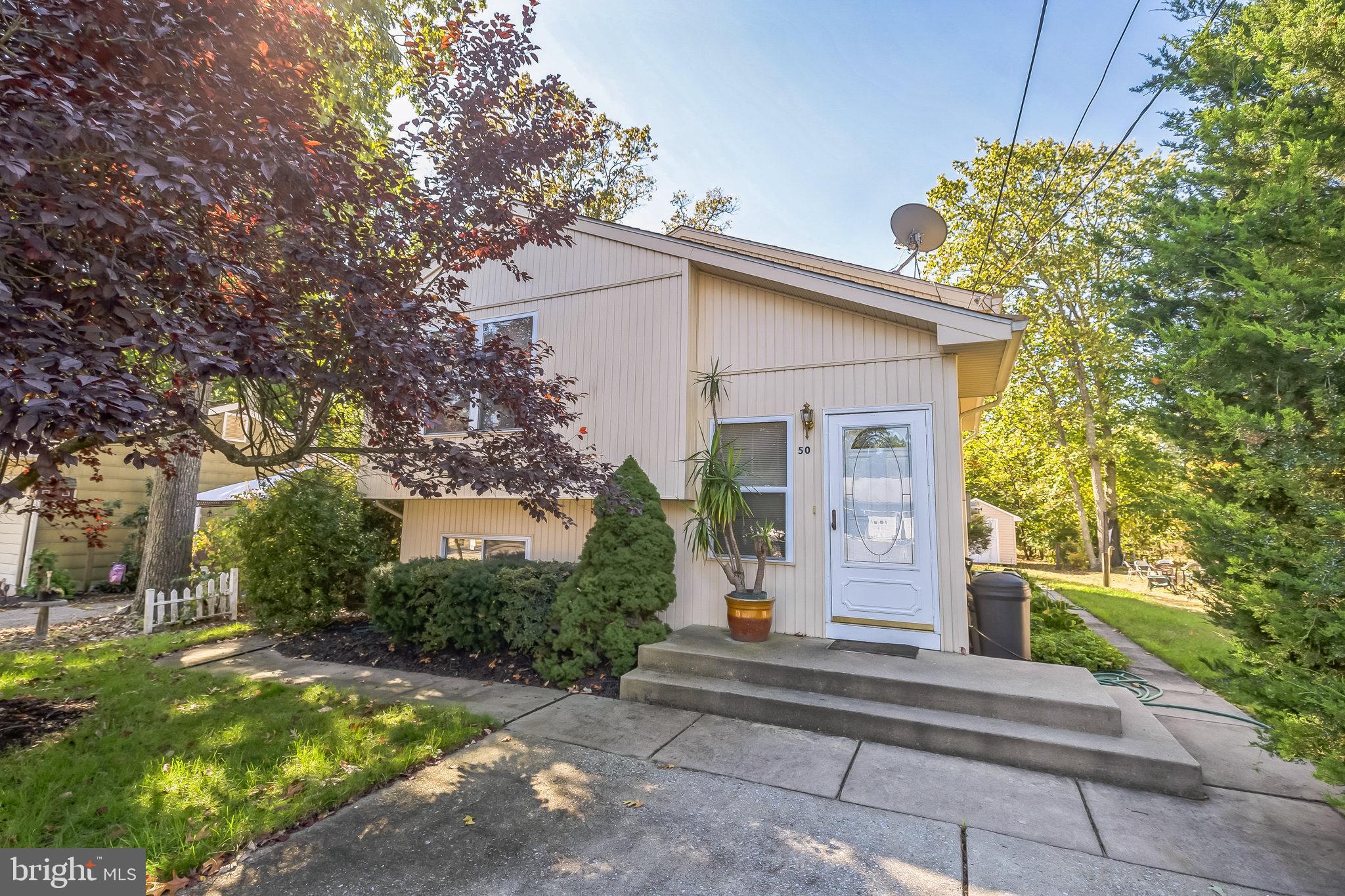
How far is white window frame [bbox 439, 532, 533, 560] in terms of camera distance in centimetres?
709

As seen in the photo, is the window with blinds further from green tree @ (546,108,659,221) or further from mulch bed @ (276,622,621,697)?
green tree @ (546,108,659,221)

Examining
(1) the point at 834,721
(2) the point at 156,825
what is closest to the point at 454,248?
(2) the point at 156,825

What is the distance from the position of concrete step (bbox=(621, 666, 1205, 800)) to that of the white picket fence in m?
6.81

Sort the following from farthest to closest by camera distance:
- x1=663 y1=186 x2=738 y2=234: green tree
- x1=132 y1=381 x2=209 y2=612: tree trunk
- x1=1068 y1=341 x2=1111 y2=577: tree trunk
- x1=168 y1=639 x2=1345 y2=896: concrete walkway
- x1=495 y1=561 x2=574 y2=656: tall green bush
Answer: x1=663 y1=186 x2=738 y2=234: green tree
x1=1068 y1=341 x2=1111 y2=577: tree trunk
x1=132 y1=381 x2=209 y2=612: tree trunk
x1=495 y1=561 x2=574 y2=656: tall green bush
x1=168 y1=639 x2=1345 y2=896: concrete walkway

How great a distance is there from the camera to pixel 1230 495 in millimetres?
2789

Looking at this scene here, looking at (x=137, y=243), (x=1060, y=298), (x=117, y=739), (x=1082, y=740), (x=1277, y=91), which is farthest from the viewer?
(x=1060, y=298)

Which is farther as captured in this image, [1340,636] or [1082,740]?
[1082,740]

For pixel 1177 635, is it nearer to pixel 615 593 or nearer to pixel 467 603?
pixel 615 593

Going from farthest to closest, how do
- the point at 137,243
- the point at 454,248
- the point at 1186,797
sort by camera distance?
the point at 454,248, the point at 1186,797, the point at 137,243

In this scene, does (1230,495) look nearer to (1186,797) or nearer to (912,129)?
(1186,797)

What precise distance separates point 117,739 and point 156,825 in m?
1.61

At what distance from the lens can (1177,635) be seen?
7578mm

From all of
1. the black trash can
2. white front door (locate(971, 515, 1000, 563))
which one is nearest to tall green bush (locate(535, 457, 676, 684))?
the black trash can

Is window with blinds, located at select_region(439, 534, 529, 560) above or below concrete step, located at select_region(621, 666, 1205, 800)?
above
